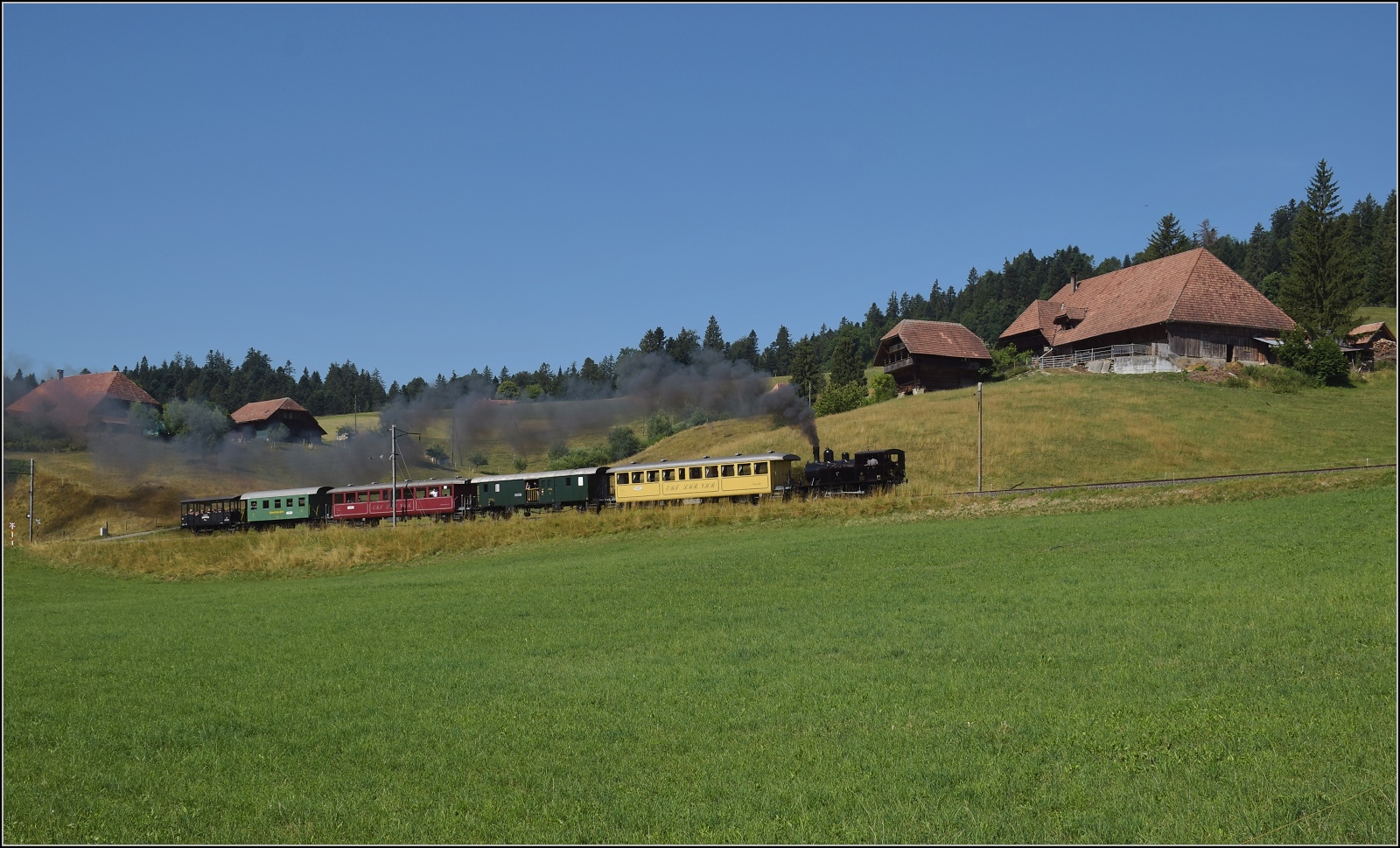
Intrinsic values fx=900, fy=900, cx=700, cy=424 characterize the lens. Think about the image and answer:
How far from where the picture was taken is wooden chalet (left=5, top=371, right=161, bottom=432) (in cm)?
2277

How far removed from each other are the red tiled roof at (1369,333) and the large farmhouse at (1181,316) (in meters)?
18.1

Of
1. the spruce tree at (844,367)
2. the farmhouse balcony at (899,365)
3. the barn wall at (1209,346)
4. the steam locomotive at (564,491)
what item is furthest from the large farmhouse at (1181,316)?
the steam locomotive at (564,491)

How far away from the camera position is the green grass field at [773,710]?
8312mm

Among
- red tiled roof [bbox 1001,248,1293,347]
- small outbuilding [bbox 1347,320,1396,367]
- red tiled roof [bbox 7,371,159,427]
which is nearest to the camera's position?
red tiled roof [bbox 7,371,159,427]

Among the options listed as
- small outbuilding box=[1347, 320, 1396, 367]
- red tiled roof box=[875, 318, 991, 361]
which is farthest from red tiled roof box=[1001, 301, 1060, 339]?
small outbuilding box=[1347, 320, 1396, 367]

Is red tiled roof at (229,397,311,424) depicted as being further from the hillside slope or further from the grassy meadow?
the hillside slope

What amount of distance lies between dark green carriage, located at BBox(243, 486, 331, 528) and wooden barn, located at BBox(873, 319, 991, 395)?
51.6 metres

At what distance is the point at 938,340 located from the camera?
279 ft

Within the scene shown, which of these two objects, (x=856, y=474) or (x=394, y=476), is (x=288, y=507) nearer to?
(x=394, y=476)

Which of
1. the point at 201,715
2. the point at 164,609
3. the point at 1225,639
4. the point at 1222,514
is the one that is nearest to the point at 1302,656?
the point at 1225,639

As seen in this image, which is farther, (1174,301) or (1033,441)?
(1174,301)

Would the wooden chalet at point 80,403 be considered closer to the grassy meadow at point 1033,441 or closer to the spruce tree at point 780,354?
the grassy meadow at point 1033,441

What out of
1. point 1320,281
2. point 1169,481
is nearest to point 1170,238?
point 1320,281

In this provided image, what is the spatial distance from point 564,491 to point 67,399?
27.5 metres
